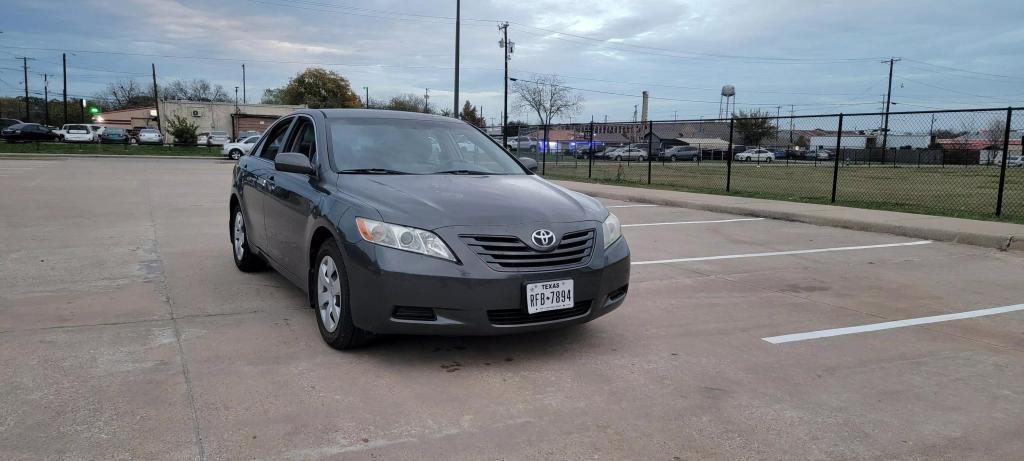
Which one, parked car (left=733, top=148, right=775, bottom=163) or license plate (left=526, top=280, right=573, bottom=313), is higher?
parked car (left=733, top=148, right=775, bottom=163)

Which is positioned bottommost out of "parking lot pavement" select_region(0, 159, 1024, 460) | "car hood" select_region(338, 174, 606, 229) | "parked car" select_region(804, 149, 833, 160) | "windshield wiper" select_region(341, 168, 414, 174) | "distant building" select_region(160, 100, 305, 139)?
"parking lot pavement" select_region(0, 159, 1024, 460)

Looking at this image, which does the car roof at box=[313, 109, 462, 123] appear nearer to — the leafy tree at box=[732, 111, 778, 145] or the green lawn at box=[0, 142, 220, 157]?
the leafy tree at box=[732, 111, 778, 145]

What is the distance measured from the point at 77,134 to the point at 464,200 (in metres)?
55.3

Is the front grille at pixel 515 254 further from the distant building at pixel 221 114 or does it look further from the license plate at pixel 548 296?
the distant building at pixel 221 114

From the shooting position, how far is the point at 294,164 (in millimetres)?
4715

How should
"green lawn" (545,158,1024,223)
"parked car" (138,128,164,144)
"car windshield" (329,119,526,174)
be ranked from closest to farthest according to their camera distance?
"car windshield" (329,119,526,174) < "green lawn" (545,158,1024,223) < "parked car" (138,128,164,144)

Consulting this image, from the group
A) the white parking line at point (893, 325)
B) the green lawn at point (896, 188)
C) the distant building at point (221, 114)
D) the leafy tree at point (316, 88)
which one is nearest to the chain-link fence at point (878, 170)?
the green lawn at point (896, 188)

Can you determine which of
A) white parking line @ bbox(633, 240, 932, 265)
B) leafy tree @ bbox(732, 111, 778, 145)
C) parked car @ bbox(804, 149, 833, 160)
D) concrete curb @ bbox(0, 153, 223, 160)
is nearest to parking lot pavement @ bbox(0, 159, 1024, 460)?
white parking line @ bbox(633, 240, 932, 265)

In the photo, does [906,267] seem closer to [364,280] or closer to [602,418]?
[602,418]

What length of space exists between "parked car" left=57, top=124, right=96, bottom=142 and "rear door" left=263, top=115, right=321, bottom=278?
171 ft

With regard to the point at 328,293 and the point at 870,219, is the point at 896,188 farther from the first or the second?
the point at 328,293

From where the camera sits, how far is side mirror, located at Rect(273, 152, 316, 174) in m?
4.71

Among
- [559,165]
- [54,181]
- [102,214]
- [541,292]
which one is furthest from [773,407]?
[559,165]

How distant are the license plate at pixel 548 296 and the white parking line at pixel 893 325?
1682 mm
